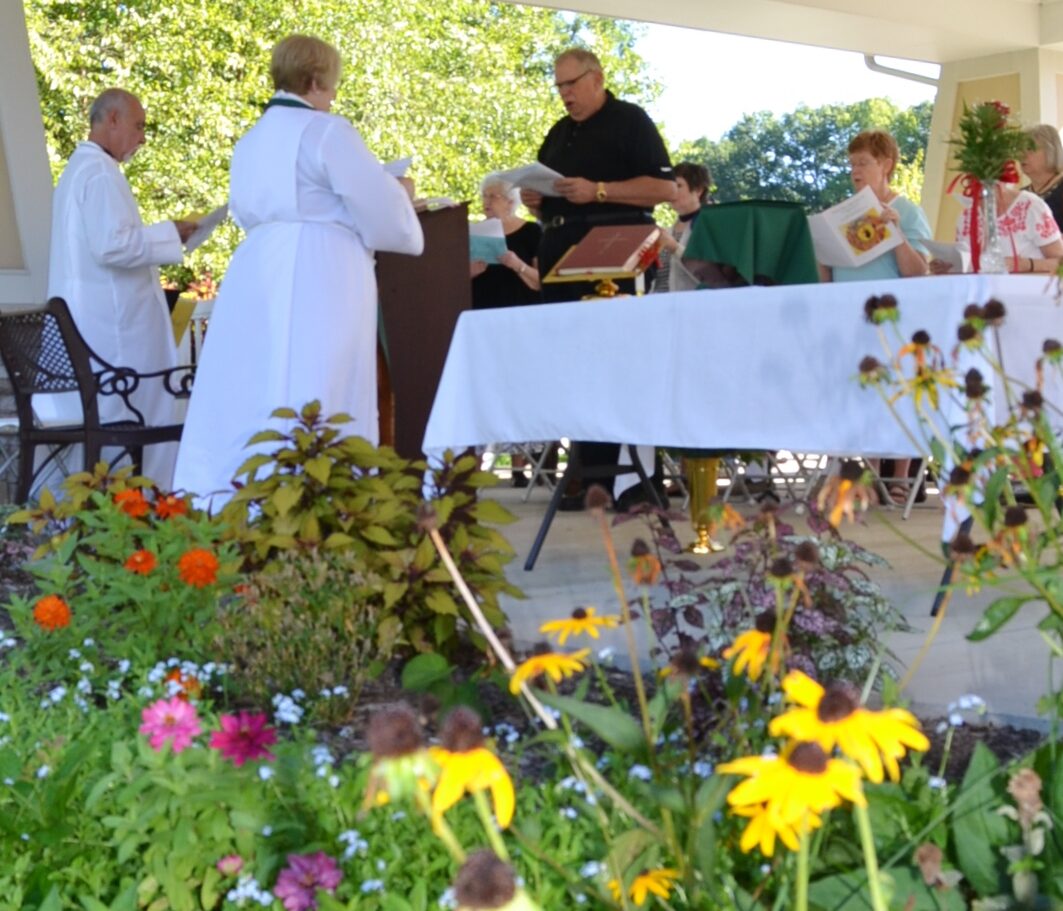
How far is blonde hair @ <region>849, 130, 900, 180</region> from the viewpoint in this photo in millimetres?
6070

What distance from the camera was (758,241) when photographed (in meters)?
4.32

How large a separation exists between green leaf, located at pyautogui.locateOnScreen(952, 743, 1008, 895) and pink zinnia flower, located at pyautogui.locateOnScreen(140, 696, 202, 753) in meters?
0.87

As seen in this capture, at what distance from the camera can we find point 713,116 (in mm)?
21125

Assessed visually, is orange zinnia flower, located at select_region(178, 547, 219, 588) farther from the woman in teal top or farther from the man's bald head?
the woman in teal top

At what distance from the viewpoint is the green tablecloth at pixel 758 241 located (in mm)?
4301

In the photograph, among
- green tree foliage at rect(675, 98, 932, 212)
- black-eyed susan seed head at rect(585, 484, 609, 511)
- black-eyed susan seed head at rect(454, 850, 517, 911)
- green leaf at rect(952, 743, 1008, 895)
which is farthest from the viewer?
green tree foliage at rect(675, 98, 932, 212)

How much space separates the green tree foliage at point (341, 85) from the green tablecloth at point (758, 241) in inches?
573

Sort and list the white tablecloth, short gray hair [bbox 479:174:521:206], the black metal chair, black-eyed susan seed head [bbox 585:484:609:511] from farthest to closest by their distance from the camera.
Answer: short gray hair [bbox 479:174:521:206] → the black metal chair → the white tablecloth → black-eyed susan seed head [bbox 585:484:609:511]

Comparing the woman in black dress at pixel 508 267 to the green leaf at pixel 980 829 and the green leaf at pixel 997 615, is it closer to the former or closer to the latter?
the green leaf at pixel 997 615

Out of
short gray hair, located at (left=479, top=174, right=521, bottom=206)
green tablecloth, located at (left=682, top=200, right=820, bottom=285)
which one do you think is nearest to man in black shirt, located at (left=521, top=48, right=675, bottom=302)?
short gray hair, located at (left=479, top=174, right=521, bottom=206)

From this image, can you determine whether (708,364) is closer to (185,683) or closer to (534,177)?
(185,683)

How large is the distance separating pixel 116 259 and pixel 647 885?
191 inches

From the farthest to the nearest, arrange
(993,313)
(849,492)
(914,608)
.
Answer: (914,608), (993,313), (849,492)

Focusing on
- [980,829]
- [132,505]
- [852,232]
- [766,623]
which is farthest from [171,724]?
[852,232]
